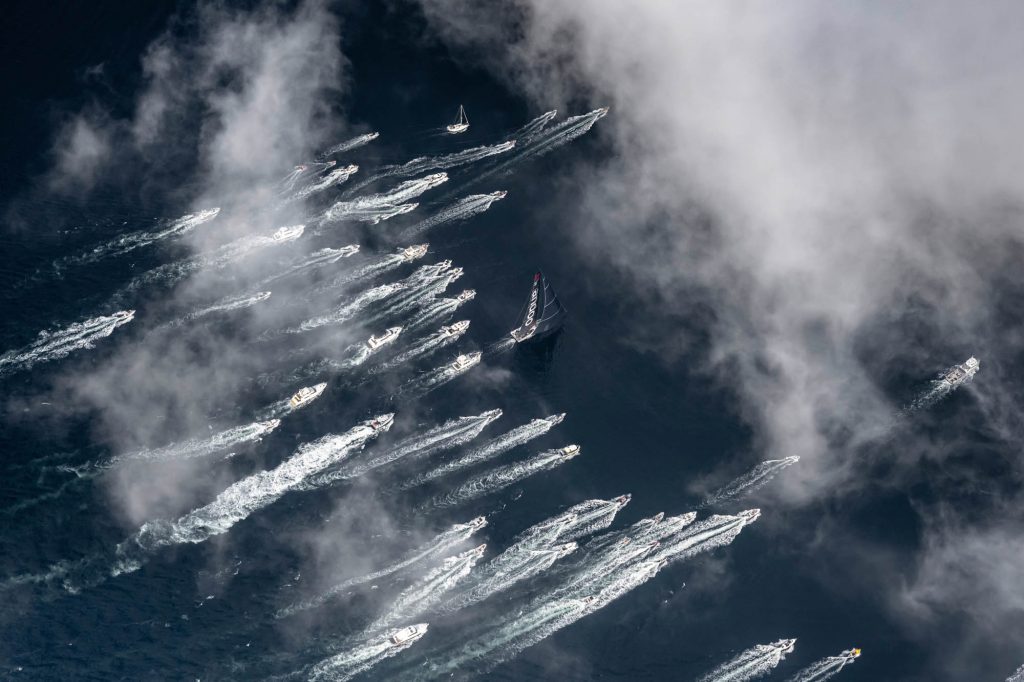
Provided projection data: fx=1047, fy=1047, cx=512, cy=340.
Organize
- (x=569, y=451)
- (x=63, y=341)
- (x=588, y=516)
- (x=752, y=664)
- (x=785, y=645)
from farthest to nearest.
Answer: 1. (x=569, y=451)
2. (x=63, y=341)
3. (x=588, y=516)
4. (x=785, y=645)
5. (x=752, y=664)

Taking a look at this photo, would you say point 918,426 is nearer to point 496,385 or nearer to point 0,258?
point 496,385

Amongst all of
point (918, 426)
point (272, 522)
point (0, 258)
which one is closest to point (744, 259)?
point (918, 426)

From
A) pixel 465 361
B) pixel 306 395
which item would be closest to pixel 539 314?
pixel 465 361

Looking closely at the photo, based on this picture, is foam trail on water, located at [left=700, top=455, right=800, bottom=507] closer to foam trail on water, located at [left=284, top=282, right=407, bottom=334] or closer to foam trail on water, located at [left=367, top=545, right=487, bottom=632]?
foam trail on water, located at [left=367, top=545, right=487, bottom=632]

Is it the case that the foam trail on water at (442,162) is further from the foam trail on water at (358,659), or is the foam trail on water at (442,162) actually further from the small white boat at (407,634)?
the foam trail on water at (358,659)

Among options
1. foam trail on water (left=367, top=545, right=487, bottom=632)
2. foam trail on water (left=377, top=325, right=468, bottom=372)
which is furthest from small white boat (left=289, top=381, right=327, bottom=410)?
foam trail on water (left=367, top=545, right=487, bottom=632)

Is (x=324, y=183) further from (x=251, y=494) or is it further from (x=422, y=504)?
(x=422, y=504)
